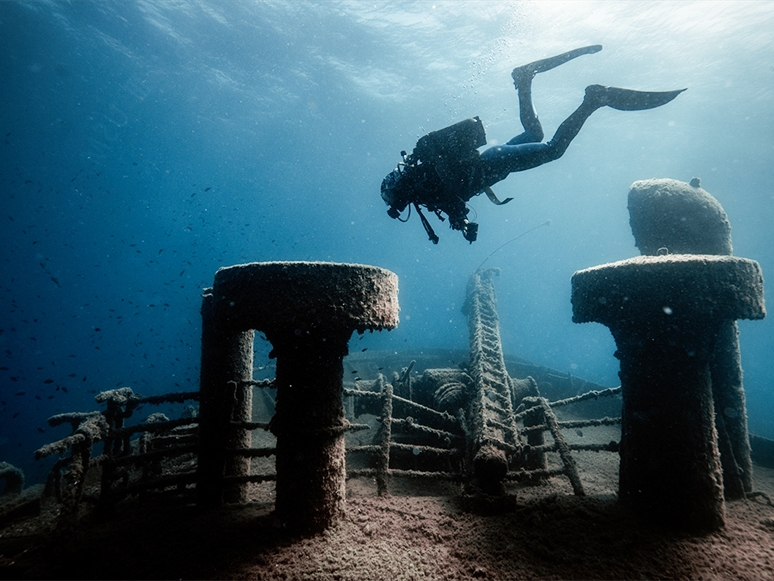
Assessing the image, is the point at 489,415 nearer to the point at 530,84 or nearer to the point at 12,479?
the point at 530,84

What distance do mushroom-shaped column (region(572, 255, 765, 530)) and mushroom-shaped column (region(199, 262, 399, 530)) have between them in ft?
6.82

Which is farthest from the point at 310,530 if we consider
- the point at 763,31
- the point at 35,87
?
the point at 35,87

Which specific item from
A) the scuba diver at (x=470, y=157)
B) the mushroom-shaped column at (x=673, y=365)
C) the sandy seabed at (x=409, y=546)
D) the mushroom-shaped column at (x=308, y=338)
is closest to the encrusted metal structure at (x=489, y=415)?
the sandy seabed at (x=409, y=546)

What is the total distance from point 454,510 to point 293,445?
1.56m

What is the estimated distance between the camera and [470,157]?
4250 mm

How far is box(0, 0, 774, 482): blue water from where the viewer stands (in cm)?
2142

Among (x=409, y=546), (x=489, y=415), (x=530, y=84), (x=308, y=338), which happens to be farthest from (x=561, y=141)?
(x=409, y=546)

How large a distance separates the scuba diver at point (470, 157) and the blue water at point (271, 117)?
1.42 metres

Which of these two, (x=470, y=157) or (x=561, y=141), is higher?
(x=561, y=141)

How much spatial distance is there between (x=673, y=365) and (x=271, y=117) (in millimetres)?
40129

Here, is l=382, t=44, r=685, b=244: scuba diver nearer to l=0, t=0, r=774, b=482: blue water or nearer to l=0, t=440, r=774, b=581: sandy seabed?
l=0, t=0, r=774, b=482: blue water

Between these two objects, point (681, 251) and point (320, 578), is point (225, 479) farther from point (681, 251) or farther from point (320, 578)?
point (681, 251)

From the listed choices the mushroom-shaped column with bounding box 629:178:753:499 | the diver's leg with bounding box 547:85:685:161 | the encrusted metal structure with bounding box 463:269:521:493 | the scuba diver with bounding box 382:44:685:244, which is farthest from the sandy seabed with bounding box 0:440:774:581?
the diver's leg with bounding box 547:85:685:161

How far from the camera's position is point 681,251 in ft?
16.9
